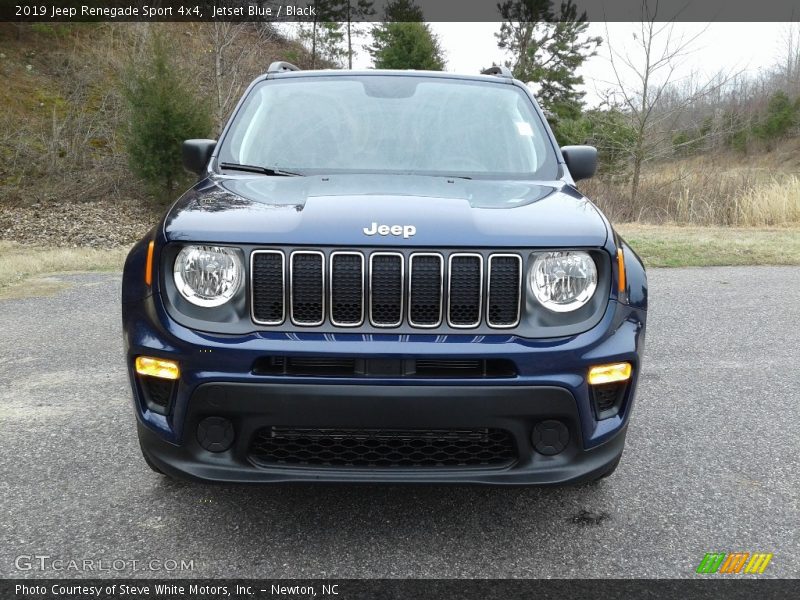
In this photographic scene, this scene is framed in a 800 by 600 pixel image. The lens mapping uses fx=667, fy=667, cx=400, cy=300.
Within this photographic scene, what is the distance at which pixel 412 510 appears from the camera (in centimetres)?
266

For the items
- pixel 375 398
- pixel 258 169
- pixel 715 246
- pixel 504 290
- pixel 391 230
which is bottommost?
pixel 715 246

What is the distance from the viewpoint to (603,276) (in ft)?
7.46

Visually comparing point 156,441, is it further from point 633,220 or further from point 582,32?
point 582,32

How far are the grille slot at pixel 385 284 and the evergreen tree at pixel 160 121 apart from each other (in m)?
15.9

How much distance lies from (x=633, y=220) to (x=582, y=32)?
87.5 ft

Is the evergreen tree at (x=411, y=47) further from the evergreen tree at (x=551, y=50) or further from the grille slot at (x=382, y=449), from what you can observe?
the grille slot at (x=382, y=449)

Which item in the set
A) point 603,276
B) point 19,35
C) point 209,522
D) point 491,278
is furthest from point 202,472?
point 19,35

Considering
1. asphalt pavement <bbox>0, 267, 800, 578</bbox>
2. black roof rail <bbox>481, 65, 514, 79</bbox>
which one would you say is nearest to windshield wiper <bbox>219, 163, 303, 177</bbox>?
asphalt pavement <bbox>0, 267, 800, 578</bbox>

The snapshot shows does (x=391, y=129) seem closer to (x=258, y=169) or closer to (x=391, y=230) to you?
(x=258, y=169)

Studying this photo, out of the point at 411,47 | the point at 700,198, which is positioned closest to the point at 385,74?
the point at 700,198

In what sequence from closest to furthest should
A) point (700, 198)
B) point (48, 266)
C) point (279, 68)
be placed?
point (279, 68)
point (48, 266)
point (700, 198)

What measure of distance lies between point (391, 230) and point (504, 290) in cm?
42

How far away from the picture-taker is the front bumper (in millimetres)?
2082

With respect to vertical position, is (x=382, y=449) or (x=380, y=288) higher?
(x=380, y=288)
